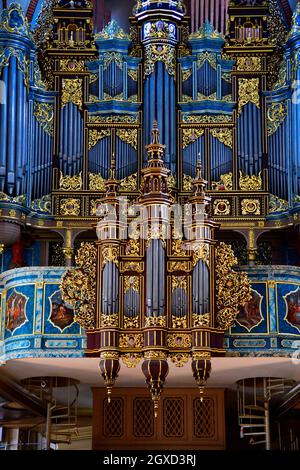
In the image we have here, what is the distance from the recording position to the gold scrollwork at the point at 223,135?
32.1m

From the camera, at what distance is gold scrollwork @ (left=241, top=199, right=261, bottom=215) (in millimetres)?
31359

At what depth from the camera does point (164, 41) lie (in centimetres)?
3266

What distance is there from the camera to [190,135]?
32.3 meters

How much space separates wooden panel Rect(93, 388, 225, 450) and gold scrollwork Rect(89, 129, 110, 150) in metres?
6.40

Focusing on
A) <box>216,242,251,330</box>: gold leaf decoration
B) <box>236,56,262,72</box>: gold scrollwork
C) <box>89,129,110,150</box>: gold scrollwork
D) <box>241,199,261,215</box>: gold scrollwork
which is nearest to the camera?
<box>216,242,251,330</box>: gold leaf decoration

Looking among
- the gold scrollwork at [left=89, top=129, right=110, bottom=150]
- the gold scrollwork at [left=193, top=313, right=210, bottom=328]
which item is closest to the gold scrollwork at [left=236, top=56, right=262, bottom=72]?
the gold scrollwork at [left=89, top=129, right=110, bottom=150]

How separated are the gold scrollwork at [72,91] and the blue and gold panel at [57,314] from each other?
5.84 meters

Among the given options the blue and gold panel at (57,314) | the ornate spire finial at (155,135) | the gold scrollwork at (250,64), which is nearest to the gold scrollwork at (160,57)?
the gold scrollwork at (250,64)

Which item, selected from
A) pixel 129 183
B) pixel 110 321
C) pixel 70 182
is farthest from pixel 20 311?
pixel 129 183

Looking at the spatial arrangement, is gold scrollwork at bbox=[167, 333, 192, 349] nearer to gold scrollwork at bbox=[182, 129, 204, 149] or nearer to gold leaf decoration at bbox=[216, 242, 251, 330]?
gold leaf decoration at bbox=[216, 242, 251, 330]

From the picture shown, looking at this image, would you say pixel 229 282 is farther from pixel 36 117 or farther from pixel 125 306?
pixel 36 117

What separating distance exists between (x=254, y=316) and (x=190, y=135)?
5.76m

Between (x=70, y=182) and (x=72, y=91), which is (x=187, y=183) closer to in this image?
(x=70, y=182)
